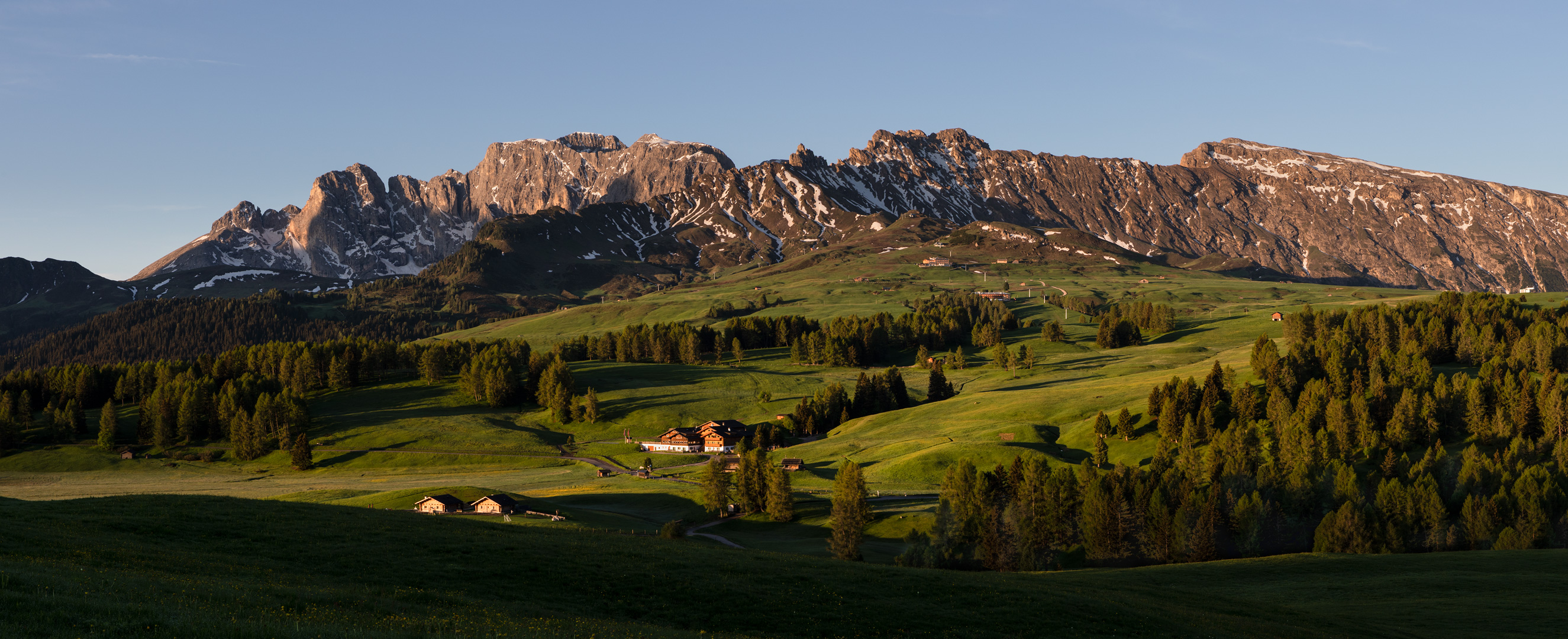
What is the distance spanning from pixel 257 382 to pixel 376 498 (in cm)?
10065

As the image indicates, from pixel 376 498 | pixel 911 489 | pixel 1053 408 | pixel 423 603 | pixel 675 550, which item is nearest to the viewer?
pixel 423 603

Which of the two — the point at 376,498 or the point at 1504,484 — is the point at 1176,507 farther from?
the point at 376,498

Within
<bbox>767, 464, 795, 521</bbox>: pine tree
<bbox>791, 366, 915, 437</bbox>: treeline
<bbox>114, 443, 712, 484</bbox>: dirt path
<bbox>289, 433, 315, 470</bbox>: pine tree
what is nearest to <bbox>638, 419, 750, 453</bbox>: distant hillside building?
<bbox>114, 443, 712, 484</bbox>: dirt path

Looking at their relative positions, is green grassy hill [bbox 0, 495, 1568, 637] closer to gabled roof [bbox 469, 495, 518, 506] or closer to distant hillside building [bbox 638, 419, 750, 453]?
gabled roof [bbox 469, 495, 518, 506]

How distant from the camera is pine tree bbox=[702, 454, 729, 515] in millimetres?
108625

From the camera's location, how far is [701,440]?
6693 inches

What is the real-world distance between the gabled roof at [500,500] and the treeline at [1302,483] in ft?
145

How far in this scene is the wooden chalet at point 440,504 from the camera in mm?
99250

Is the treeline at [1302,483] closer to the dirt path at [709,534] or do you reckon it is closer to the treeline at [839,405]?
the dirt path at [709,534]

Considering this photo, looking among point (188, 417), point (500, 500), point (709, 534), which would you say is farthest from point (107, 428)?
point (709, 534)

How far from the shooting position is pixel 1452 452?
12275cm

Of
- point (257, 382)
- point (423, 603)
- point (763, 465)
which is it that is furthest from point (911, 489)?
point (257, 382)

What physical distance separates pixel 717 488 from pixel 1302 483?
62.5 m

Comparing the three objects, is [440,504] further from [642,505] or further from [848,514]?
[848,514]
